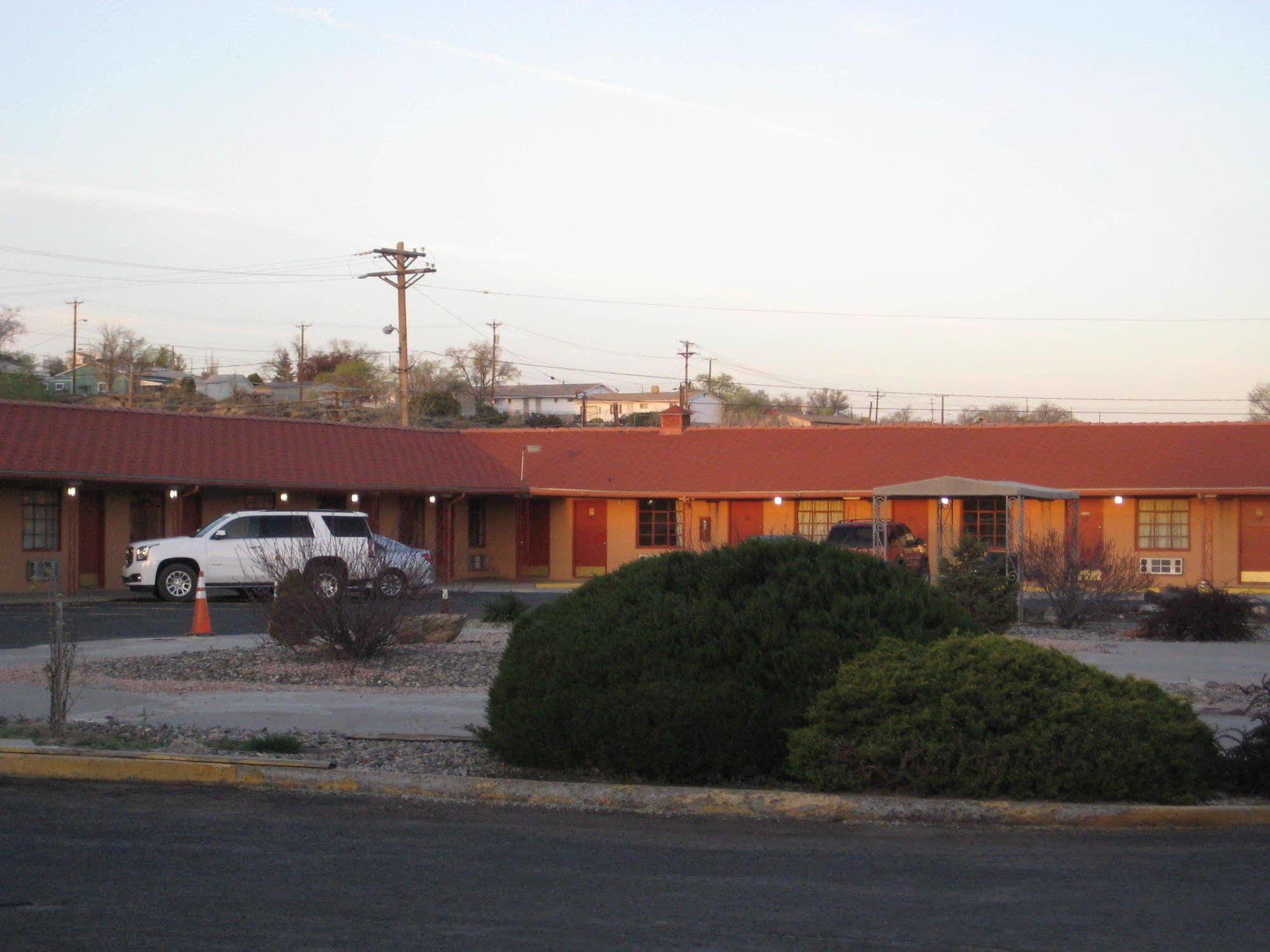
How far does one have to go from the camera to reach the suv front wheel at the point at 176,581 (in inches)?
1120

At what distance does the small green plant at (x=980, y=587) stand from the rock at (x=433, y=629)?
6.95 m

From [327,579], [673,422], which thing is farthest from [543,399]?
[327,579]

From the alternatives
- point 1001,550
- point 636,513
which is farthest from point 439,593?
point 636,513

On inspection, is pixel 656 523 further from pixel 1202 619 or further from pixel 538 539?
pixel 1202 619

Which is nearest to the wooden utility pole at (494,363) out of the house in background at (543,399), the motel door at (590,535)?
the house in background at (543,399)

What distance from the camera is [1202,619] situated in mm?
20734

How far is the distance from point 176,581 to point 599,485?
515 inches

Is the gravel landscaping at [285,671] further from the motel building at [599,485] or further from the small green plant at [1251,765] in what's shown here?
the motel building at [599,485]

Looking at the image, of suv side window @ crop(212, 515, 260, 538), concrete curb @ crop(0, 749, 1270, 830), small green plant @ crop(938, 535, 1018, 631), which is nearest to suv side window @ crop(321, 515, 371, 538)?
suv side window @ crop(212, 515, 260, 538)

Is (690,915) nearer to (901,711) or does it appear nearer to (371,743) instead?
(901,711)

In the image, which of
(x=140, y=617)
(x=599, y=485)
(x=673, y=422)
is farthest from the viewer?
(x=673, y=422)

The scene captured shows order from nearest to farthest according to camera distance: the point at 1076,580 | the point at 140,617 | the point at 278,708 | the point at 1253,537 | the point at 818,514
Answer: the point at 278,708
the point at 1076,580
the point at 140,617
the point at 1253,537
the point at 818,514

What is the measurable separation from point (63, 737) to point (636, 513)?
95.0 ft

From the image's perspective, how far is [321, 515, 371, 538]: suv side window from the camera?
2847 centimetres
